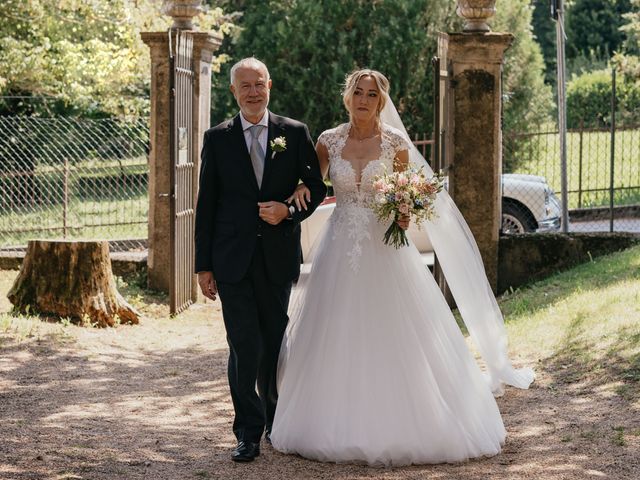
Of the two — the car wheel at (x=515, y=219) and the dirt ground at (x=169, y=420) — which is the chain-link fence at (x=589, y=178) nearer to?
the car wheel at (x=515, y=219)

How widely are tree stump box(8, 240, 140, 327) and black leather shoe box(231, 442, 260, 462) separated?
4.83 m

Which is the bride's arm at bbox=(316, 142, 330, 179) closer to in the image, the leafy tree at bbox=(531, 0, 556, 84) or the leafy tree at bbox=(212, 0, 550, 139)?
the leafy tree at bbox=(212, 0, 550, 139)

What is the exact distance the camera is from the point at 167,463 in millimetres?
5961

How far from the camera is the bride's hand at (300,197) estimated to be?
605 cm

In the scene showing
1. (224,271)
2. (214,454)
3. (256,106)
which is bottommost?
(214,454)

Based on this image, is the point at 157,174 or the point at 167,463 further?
the point at 157,174

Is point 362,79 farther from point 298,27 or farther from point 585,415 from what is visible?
point 298,27

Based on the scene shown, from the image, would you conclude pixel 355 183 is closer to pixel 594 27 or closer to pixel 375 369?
pixel 375 369

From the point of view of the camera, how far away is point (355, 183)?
6469 millimetres

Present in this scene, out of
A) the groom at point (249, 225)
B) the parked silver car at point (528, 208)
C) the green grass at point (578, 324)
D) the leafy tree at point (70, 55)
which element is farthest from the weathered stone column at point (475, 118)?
the leafy tree at point (70, 55)

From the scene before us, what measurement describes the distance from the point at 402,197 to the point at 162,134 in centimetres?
641

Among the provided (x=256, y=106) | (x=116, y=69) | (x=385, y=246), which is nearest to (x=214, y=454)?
(x=385, y=246)

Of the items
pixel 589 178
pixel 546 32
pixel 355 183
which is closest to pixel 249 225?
pixel 355 183

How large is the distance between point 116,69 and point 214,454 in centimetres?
1520
